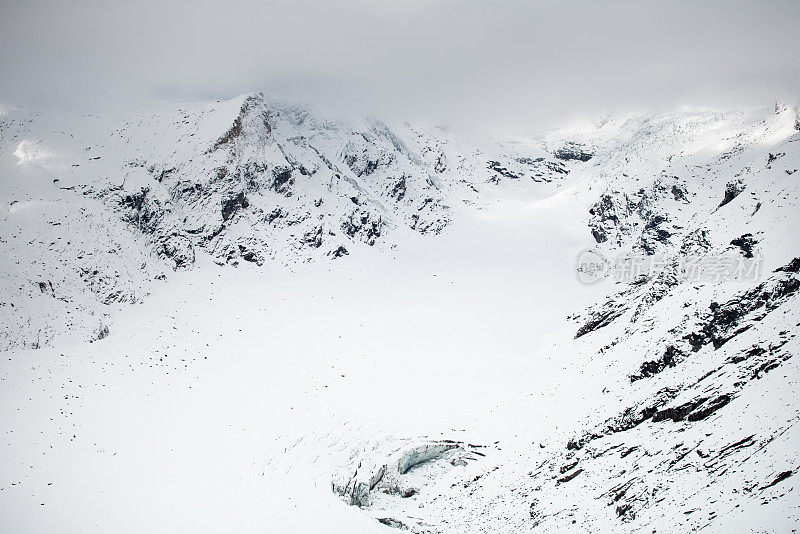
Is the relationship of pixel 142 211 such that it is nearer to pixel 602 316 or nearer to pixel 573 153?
pixel 602 316

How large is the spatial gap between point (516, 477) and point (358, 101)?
104 metres

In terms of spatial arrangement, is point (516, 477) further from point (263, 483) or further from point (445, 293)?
point (445, 293)

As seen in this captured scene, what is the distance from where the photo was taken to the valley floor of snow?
23844 millimetres

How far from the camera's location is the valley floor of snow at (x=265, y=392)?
78.2 ft

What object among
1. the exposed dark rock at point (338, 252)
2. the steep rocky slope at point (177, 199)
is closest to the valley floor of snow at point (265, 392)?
the exposed dark rock at point (338, 252)

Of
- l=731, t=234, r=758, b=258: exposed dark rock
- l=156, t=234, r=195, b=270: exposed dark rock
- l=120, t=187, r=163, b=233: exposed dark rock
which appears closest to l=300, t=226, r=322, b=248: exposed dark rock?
l=156, t=234, r=195, b=270: exposed dark rock

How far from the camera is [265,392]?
3781 centimetres

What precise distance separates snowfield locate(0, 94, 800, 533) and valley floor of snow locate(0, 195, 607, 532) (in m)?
0.22

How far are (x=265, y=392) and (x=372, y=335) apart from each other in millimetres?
16765

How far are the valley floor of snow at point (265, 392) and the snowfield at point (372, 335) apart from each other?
0.22 metres

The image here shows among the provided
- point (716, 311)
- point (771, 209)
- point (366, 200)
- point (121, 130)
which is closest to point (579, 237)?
point (366, 200)

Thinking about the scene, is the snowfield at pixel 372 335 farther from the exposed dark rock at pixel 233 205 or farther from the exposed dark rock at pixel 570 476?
the exposed dark rock at pixel 233 205

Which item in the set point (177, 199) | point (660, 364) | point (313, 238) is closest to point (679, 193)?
point (313, 238)

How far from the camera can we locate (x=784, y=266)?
23.7m
